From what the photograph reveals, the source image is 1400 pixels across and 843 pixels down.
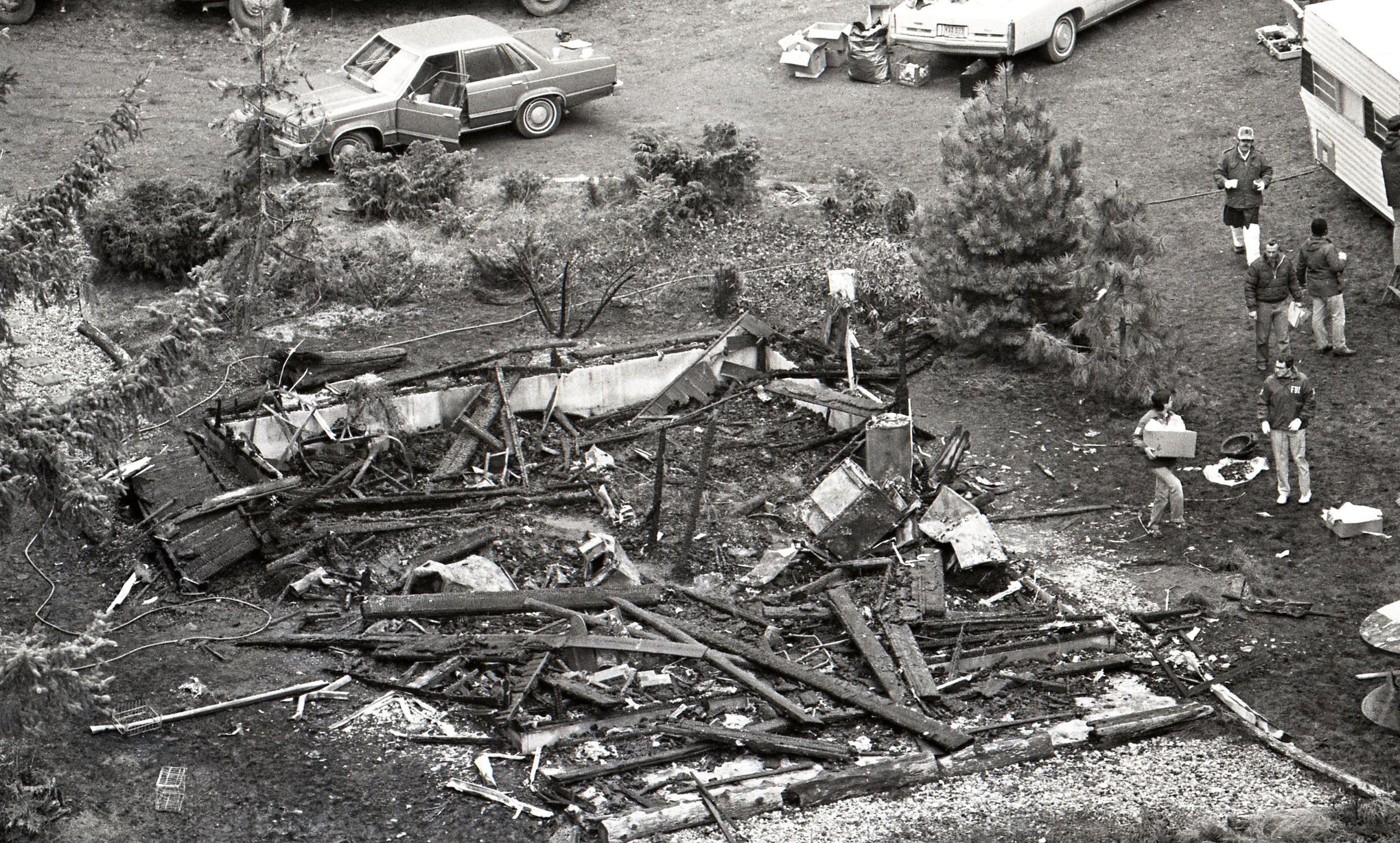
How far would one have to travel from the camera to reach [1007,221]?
15.2 metres

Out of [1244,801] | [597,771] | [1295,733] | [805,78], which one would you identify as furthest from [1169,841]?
[805,78]

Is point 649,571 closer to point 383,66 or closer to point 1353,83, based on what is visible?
point 1353,83

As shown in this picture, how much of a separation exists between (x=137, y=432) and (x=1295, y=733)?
392 inches

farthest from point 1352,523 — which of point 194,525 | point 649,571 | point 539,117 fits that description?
point 539,117

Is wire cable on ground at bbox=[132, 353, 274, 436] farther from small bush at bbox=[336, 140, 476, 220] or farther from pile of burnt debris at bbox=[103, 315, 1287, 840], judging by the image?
small bush at bbox=[336, 140, 476, 220]

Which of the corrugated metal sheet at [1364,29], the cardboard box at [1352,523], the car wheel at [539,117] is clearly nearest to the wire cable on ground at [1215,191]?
the corrugated metal sheet at [1364,29]

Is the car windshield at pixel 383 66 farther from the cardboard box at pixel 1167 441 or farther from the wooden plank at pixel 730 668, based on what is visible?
the cardboard box at pixel 1167 441

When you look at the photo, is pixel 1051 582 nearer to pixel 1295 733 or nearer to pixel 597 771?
pixel 1295 733

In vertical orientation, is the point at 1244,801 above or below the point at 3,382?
below

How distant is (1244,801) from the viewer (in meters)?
9.39

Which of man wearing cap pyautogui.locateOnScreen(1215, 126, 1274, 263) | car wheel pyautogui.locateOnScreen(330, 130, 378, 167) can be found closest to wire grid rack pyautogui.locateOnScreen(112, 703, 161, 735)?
car wheel pyautogui.locateOnScreen(330, 130, 378, 167)

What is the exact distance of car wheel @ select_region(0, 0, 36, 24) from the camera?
76.1ft

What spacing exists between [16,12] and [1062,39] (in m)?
15.5

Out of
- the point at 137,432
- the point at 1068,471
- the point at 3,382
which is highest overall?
the point at 3,382
